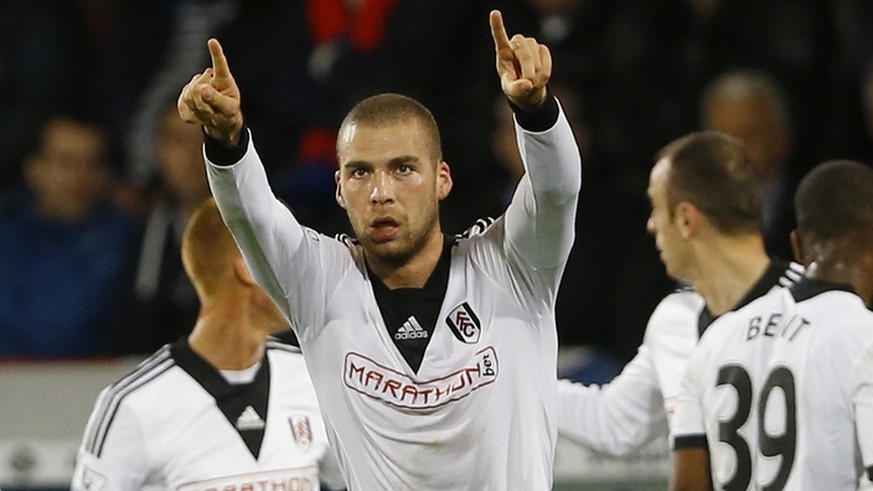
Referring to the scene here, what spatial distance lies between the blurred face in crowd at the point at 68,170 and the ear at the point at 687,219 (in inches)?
156

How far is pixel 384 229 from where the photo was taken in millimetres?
4086

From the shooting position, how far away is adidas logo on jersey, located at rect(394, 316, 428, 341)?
4156 mm

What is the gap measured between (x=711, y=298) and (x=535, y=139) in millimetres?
1266

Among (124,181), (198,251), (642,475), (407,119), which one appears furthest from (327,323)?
(124,181)

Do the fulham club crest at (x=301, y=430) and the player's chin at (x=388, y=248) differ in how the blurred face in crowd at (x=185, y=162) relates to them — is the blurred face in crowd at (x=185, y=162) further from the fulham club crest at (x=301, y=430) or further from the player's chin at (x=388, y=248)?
the player's chin at (x=388, y=248)

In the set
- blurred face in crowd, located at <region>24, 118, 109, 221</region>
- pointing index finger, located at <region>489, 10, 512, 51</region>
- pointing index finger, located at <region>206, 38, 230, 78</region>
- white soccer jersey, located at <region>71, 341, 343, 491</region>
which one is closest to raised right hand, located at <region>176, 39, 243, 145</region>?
pointing index finger, located at <region>206, 38, 230, 78</region>

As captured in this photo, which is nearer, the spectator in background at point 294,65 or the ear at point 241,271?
the ear at point 241,271

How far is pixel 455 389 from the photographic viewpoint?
4.10 metres

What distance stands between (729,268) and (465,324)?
1.05m

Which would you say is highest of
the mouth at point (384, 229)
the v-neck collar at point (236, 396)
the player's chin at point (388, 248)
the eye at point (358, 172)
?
the eye at point (358, 172)

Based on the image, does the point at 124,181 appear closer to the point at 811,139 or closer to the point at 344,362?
the point at 811,139

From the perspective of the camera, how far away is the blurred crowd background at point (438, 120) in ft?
24.8

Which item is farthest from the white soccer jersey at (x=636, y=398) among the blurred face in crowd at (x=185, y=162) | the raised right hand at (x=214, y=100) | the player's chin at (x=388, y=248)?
the blurred face in crowd at (x=185, y=162)

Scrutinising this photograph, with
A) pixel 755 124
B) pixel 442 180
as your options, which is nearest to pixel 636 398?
pixel 442 180
